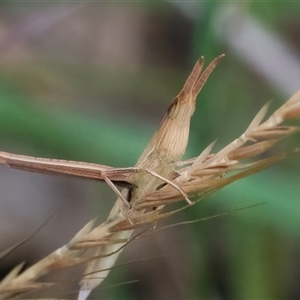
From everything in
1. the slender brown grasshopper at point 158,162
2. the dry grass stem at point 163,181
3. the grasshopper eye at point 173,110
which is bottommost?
the dry grass stem at point 163,181

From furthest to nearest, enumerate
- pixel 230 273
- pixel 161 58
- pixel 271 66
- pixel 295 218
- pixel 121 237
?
1. pixel 161 58
2. pixel 271 66
3. pixel 230 273
4. pixel 295 218
5. pixel 121 237

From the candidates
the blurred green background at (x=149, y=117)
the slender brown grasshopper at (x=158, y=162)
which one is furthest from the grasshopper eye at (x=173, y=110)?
the blurred green background at (x=149, y=117)

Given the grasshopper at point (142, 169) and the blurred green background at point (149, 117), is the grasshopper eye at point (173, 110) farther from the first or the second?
the blurred green background at point (149, 117)

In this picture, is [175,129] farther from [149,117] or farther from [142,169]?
[149,117]

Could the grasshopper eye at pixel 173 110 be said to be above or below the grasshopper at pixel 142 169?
above

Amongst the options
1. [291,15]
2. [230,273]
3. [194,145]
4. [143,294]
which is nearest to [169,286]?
[143,294]

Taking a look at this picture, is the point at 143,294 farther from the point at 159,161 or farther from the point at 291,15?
the point at 291,15

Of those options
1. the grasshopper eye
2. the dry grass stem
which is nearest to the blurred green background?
the dry grass stem

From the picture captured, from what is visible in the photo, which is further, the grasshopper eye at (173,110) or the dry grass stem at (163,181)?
the grasshopper eye at (173,110)

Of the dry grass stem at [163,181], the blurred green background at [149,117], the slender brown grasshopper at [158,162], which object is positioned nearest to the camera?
the dry grass stem at [163,181]
